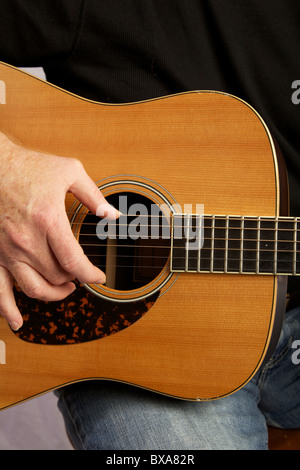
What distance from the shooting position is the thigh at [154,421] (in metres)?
0.79

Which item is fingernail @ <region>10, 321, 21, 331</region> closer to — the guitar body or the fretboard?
the guitar body

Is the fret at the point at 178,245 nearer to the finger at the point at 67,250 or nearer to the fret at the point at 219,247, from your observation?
the fret at the point at 219,247

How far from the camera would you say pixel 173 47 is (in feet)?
2.91

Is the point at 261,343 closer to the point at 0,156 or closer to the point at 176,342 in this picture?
the point at 176,342

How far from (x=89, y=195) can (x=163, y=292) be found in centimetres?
23

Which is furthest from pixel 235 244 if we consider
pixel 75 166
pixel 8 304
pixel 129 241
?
pixel 8 304

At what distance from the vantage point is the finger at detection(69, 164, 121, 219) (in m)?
0.74

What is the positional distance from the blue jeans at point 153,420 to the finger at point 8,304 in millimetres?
215

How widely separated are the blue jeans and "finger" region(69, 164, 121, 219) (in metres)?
0.37

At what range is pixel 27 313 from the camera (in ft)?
2.73

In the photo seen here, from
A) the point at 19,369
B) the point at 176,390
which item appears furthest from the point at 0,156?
the point at 176,390

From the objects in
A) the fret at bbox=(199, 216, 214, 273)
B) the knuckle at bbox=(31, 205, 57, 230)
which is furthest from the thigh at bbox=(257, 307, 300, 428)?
the knuckle at bbox=(31, 205, 57, 230)

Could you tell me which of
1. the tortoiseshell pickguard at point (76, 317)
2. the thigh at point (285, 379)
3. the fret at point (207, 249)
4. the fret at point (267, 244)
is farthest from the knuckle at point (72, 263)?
the thigh at point (285, 379)

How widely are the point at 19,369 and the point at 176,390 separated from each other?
32 cm
